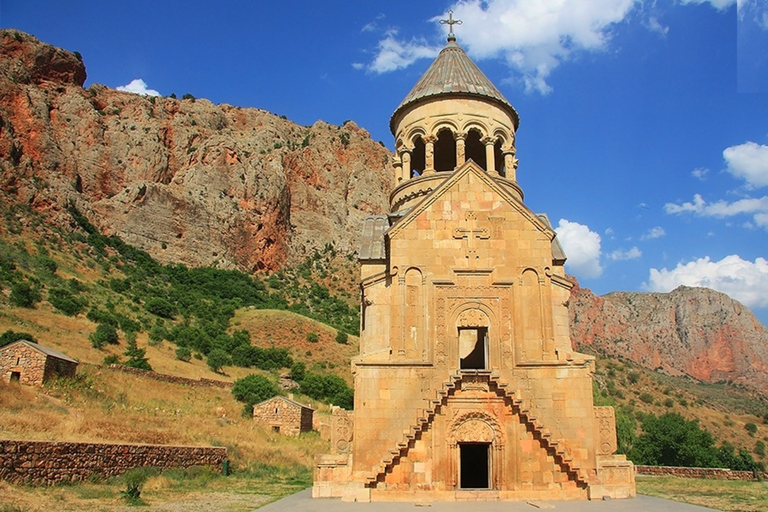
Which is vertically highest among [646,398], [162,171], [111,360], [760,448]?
[162,171]

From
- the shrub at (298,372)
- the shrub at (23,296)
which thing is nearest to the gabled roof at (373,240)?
the shrub at (23,296)

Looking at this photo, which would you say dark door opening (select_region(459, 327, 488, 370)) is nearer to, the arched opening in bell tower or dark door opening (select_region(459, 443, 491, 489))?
dark door opening (select_region(459, 443, 491, 489))

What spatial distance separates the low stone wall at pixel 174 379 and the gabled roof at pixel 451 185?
64.5 feet

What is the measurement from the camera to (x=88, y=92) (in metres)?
72.9

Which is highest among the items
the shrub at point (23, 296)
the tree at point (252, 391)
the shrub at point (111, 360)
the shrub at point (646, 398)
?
the shrub at point (23, 296)

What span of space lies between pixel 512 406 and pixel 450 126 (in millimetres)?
7269

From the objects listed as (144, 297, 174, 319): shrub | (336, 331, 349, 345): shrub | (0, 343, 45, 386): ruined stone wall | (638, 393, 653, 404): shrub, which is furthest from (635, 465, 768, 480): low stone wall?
(144, 297, 174, 319): shrub

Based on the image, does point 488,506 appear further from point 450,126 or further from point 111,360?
point 111,360

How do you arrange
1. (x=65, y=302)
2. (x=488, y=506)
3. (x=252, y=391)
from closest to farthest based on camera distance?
(x=488, y=506) → (x=252, y=391) → (x=65, y=302)

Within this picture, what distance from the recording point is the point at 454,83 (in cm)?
1650

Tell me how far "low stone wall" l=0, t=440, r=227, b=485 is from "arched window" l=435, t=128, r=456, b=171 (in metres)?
10.1

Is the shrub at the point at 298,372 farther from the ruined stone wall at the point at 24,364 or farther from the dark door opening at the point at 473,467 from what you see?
the dark door opening at the point at 473,467

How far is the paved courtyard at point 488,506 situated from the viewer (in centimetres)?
998

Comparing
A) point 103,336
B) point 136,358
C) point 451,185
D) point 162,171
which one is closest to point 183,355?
point 103,336
